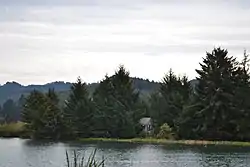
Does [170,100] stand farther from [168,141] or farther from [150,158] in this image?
[150,158]

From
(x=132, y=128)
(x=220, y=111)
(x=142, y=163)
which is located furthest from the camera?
(x=132, y=128)

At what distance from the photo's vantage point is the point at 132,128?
73.2 metres

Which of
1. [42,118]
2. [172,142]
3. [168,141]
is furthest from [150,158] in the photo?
[42,118]

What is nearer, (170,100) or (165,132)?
(165,132)

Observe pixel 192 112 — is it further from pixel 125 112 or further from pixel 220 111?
pixel 125 112

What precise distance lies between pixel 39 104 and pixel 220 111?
→ 88.7 feet

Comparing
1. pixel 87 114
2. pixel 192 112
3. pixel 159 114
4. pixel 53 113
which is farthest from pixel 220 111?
pixel 53 113

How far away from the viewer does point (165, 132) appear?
7062cm

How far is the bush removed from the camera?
7031 cm

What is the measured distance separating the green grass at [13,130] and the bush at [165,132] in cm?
2363

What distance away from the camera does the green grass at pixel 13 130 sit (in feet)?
280

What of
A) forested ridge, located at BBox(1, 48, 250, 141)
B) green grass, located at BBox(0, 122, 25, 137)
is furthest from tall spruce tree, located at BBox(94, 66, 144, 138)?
green grass, located at BBox(0, 122, 25, 137)

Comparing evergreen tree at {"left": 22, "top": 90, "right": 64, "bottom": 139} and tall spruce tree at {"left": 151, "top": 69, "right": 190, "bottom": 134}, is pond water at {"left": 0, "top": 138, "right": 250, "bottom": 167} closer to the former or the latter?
tall spruce tree at {"left": 151, "top": 69, "right": 190, "bottom": 134}

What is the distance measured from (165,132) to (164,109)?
14.3 feet
